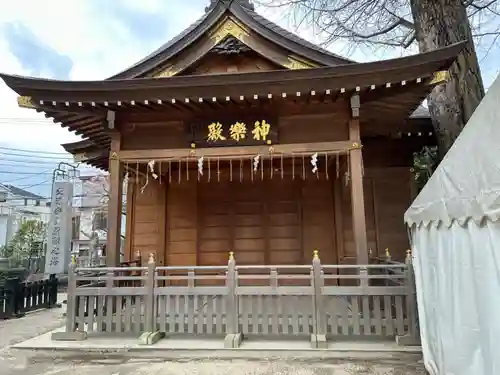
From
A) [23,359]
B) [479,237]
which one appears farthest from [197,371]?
[479,237]

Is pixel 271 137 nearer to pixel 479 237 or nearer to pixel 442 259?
pixel 442 259

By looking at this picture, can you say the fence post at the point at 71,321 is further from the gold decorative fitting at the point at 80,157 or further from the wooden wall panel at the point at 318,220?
the wooden wall panel at the point at 318,220

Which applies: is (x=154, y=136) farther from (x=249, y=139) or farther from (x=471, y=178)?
(x=471, y=178)

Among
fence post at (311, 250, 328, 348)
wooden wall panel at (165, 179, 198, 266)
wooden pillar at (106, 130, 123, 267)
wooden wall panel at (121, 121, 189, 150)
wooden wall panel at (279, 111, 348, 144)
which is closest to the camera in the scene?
fence post at (311, 250, 328, 348)

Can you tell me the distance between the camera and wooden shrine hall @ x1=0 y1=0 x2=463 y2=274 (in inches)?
217

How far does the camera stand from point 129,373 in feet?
13.8

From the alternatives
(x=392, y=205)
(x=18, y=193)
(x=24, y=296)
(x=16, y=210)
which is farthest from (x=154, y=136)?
(x=18, y=193)

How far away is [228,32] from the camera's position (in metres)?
6.61

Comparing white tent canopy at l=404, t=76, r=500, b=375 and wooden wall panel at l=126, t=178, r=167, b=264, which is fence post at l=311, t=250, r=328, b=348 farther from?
wooden wall panel at l=126, t=178, r=167, b=264

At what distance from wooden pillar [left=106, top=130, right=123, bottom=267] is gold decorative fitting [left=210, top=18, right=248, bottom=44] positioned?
7.91 ft

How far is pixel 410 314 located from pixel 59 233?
11.4 meters

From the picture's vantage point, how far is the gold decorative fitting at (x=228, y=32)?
6578mm

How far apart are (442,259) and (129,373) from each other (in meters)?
3.49

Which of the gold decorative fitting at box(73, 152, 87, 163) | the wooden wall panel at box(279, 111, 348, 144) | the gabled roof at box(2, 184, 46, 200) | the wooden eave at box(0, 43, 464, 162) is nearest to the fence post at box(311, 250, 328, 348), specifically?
the wooden wall panel at box(279, 111, 348, 144)
